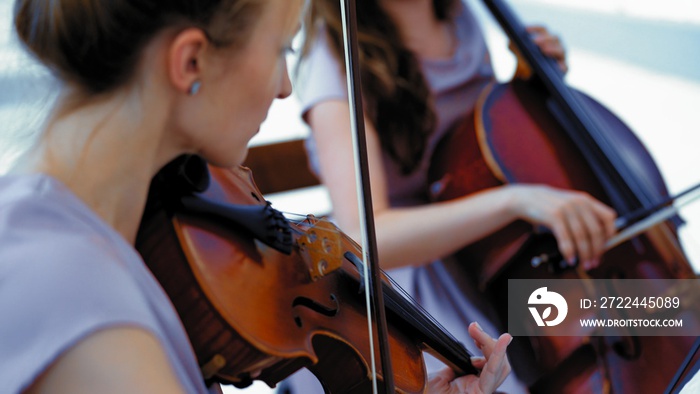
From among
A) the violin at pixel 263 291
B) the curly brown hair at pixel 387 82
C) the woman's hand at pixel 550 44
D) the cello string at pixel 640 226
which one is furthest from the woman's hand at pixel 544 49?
the violin at pixel 263 291

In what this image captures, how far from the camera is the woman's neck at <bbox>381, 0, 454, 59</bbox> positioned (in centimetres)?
104

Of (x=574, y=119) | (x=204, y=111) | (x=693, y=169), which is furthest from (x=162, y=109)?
(x=693, y=169)

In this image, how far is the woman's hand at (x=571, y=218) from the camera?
0.90 metres

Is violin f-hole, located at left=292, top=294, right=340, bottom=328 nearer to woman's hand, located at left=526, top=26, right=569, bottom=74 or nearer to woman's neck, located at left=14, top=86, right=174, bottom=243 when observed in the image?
woman's neck, located at left=14, top=86, right=174, bottom=243

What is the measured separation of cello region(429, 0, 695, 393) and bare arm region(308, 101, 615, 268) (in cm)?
2

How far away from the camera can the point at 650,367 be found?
32.2 inches

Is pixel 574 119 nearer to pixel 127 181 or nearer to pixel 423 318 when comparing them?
pixel 423 318

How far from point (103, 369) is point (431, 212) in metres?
0.60

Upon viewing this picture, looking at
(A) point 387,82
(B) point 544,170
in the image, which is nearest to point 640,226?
(B) point 544,170

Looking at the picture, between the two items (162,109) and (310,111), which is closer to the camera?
(162,109)

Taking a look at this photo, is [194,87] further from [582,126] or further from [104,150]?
[582,126]

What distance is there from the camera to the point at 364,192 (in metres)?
0.52

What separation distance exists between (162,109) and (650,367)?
1.87 feet

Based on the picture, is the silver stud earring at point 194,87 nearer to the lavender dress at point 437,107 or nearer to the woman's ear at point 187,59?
the woman's ear at point 187,59
